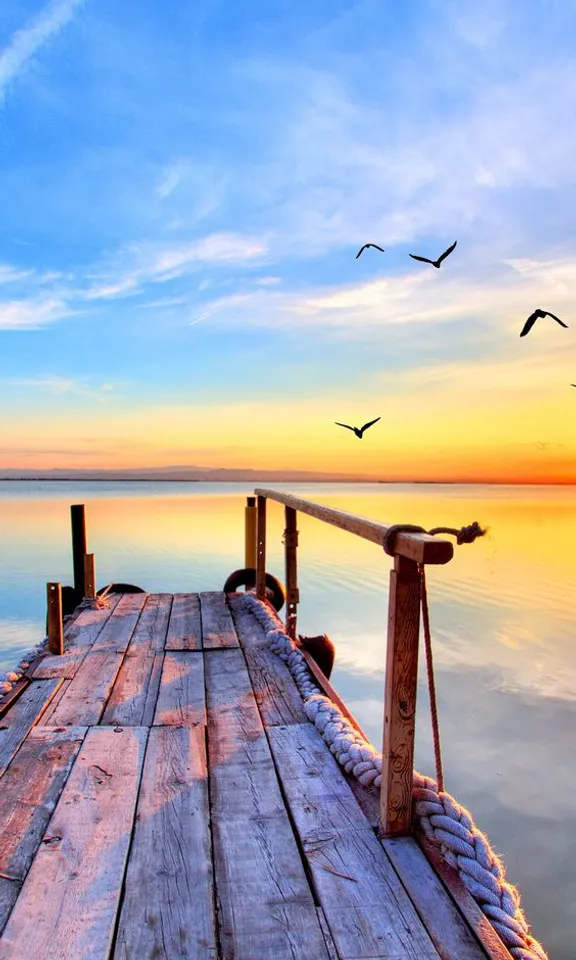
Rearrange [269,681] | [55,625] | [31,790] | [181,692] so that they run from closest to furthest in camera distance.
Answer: [31,790]
[181,692]
[269,681]
[55,625]

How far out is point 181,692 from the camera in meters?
4.26

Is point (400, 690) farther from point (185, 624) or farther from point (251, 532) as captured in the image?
point (251, 532)

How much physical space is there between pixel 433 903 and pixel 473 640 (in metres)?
9.06

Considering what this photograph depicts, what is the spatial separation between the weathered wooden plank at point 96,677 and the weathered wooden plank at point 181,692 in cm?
36

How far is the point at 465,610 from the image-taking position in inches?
506

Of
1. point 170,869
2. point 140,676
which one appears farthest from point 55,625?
point 170,869

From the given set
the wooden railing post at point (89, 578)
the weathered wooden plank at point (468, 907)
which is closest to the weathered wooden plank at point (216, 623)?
the wooden railing post at point (89, 578)

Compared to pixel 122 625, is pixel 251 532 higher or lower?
higher

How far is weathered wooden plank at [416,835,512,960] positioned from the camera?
6.18ft

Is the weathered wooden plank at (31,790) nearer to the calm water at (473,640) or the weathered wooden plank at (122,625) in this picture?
the weathered wooden plank at (122,625)

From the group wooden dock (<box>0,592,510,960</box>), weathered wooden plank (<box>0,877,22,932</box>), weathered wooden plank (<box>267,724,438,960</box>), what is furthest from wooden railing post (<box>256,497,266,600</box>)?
weathered wooden plank (<box>0,877,22,932</box>)

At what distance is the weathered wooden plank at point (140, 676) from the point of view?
3.85 m

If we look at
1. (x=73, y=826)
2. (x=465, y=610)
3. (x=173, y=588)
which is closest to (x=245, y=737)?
(x=73, y=826)

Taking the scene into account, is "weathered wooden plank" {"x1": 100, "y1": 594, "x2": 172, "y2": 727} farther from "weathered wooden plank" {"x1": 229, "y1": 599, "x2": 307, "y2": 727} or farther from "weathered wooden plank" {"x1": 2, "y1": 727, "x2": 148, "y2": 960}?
"weathered wooden plank" {"x1": 229, "y1": 599, "x2": 307, "y2": 727}
